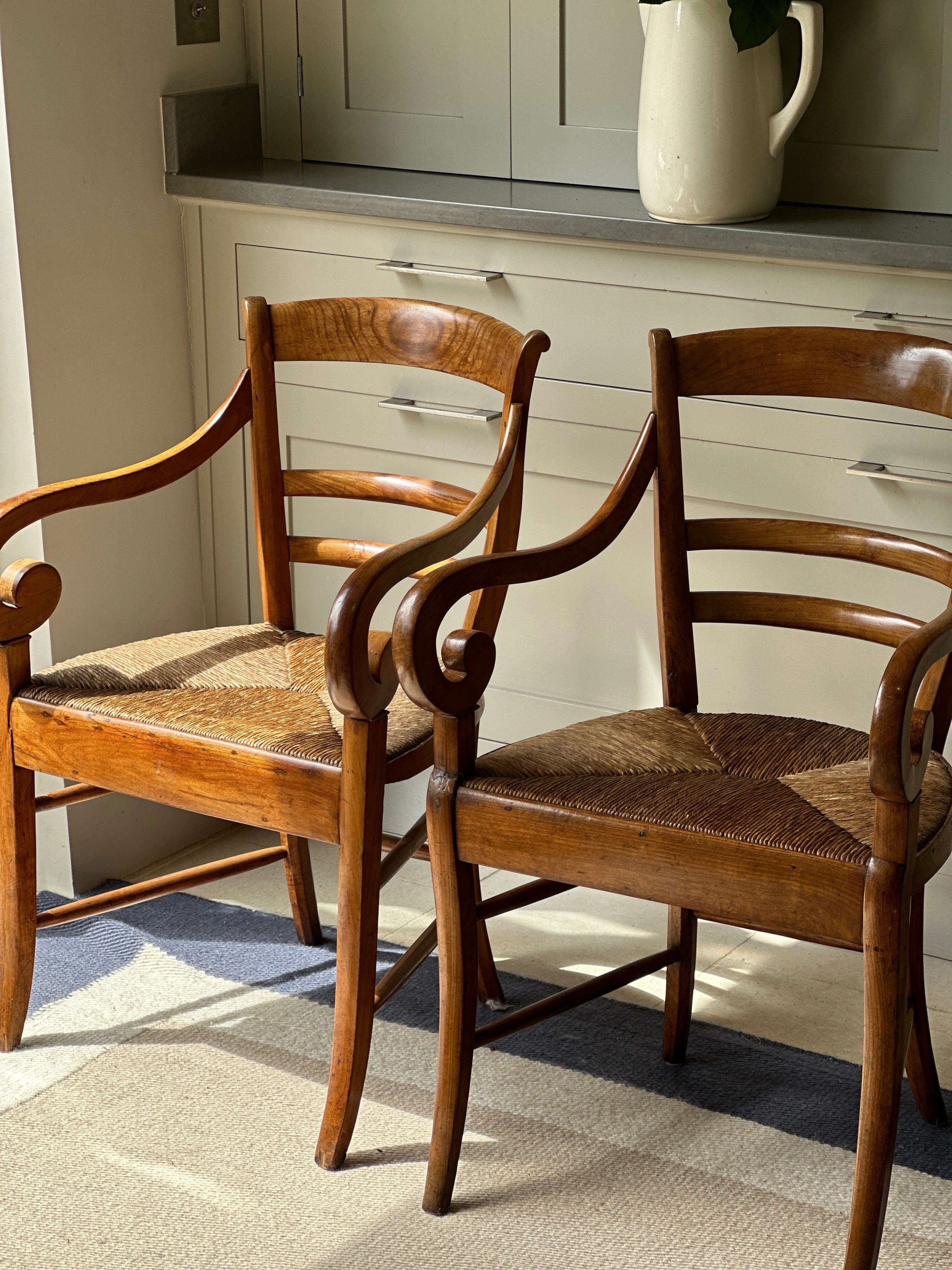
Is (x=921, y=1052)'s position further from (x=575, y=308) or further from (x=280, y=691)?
(x=575, y=308)

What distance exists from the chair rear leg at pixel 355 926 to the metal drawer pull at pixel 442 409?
0.64 meters

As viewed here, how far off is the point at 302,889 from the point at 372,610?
0.75m

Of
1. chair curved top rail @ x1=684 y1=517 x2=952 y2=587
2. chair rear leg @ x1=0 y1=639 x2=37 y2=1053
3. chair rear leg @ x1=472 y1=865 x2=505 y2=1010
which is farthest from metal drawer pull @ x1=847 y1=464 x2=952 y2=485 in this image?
chair rear leg @ x1=0 y1=639 x2=37 y2=1053

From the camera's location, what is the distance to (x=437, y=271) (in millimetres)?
2117

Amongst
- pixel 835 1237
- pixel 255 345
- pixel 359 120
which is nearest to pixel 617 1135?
pixel 835 1237

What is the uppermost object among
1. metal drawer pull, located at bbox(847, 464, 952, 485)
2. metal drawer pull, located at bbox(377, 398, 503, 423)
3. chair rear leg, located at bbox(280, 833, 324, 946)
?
metal drawer pull, located at bbox(377, 398, 503, 423)

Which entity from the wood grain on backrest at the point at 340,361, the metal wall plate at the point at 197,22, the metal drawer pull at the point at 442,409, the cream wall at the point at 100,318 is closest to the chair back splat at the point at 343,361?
the wood grain on backrest at the point at 340,361

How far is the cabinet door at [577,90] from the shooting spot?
217 cm

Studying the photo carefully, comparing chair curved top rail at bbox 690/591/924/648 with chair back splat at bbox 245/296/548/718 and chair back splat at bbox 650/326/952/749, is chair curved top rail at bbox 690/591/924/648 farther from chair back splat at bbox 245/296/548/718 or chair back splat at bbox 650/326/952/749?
chair back splat at bbox 245/296/548/718

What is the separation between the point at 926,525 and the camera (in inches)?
75.0

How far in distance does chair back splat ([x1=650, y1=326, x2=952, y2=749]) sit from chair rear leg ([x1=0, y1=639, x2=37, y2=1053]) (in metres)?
0.75

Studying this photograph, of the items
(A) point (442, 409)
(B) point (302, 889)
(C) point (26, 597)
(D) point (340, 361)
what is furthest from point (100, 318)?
(B) point (302, 889)

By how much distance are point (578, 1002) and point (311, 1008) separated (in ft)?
1.45

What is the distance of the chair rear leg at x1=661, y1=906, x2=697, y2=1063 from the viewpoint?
1.84m
